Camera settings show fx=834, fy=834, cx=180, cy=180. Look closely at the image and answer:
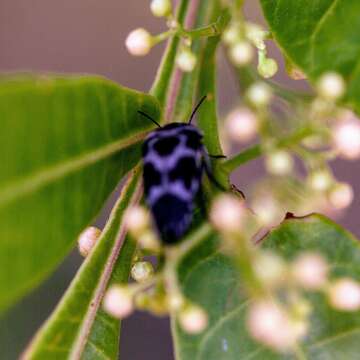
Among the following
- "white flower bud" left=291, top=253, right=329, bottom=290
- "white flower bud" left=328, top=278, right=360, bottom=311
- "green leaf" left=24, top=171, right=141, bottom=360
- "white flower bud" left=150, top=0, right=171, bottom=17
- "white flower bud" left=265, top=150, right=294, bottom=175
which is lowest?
"green leaf" left=24, top=171, right=141, bottom=360

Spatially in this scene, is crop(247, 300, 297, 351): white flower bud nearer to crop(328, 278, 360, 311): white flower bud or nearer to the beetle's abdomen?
crop(328, 278, 360, 311): white flower bud

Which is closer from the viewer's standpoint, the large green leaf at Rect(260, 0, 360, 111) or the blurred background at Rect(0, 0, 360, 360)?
the large green leaf at Rect(260, 0, 360, 111)

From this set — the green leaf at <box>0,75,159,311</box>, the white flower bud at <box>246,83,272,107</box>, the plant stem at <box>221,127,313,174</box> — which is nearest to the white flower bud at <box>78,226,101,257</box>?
the green leaf at <box>0,75,159,311</box>

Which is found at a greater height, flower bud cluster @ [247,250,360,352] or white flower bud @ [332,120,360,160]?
white flower bud @ [332,120,360,160]

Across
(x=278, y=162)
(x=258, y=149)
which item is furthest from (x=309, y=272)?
(x=258, y=149)

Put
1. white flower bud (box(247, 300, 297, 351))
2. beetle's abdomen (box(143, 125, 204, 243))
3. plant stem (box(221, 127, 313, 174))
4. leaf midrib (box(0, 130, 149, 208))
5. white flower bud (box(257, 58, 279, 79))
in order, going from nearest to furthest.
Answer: white flower bud (box(247, 300, 297, 351)) → leaf midrib (box(0, 130, 149, 208)) → plant stem (box(221, 127, 313, 174)) → beetle's abdomen (box(143, 125, 204, 243)) → white flower bud (box(257, 58, 279, 79))

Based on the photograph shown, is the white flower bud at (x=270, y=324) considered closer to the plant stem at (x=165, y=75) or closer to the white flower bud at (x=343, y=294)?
the white flower bud at (x=343, y=294)

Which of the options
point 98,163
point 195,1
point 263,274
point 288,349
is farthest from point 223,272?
point 195,1
